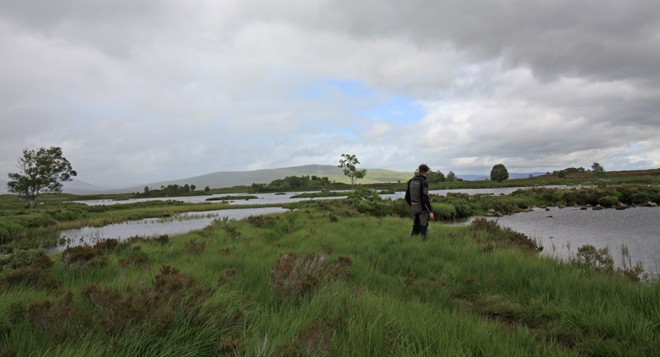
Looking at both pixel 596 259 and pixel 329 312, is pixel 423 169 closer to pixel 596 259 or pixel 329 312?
pixel 596 259

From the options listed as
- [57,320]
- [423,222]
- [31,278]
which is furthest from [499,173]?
[57,320]

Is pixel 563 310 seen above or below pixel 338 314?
below

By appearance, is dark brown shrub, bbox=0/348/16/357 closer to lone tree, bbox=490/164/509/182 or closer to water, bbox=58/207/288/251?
water, bbox=58/207/288/251

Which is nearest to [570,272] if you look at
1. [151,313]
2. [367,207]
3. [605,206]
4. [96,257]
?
[151,313]

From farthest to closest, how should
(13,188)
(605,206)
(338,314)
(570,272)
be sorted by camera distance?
(13,188) → (605,206) → (570,272) → (338,314)

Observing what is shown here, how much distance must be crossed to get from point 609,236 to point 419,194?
12342 millimetres

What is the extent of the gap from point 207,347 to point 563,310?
553 centimetres

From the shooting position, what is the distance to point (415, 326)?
166 inches

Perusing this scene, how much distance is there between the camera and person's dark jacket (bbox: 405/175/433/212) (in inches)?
491

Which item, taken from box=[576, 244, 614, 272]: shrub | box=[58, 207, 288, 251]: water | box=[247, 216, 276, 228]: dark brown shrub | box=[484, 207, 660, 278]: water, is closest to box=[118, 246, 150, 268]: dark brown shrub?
box=[58, 207, 288, 251]: water

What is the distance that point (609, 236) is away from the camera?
1714cm

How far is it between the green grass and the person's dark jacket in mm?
4125

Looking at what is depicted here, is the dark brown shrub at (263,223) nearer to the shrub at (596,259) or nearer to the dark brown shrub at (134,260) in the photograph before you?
the dark brown shrub at (134,260)

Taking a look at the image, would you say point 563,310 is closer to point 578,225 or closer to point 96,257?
point 96,257
